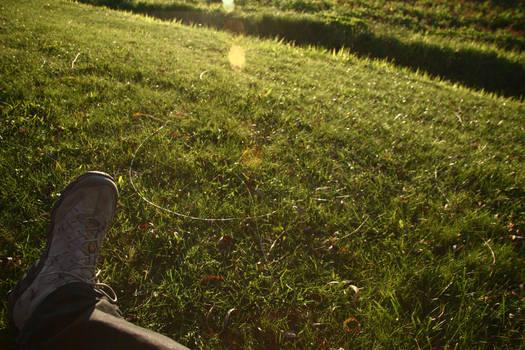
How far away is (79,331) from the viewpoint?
124 centimetres

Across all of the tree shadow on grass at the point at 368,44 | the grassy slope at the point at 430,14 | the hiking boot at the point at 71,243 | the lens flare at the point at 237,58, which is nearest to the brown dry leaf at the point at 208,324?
the hiking boot at the point at 71,243

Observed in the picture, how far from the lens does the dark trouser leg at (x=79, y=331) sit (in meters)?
1.20

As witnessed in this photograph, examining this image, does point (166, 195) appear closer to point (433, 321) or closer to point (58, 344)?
point (58, 344)

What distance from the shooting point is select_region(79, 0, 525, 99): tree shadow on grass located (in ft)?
29.7

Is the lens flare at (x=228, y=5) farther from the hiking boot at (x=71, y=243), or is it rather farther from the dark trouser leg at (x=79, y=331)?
the dark trouser leg at (x=79, y=331)

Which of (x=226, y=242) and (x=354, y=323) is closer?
(x=354, y=323)

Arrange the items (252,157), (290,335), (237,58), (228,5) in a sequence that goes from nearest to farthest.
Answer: (290,335) < (252,157) < (237,58) < (228,5)

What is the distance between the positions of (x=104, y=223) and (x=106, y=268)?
342 mm

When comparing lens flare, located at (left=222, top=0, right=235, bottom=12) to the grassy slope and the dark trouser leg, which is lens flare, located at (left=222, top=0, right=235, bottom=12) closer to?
the grassy slope

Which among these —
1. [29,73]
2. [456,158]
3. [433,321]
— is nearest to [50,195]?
[29,73]

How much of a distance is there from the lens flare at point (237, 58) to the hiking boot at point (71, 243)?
429cm

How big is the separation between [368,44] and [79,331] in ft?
40.5

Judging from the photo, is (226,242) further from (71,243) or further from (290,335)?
(71,243)

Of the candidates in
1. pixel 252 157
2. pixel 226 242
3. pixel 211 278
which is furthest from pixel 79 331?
pixel 252 157
